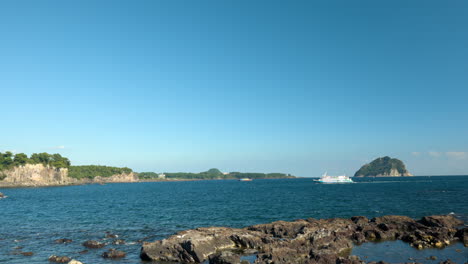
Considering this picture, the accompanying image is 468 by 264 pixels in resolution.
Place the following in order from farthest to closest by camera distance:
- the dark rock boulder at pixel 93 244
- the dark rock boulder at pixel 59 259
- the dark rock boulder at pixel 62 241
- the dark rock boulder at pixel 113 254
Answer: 1. the dark rock boulder at pixel 62 241
2. the dark rock boulder at pixel 93 244
3. the dark rock boulder at pixel 113 254
4. the dark rock boulder at pixel 59 259

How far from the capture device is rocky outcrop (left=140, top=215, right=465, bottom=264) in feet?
87.9

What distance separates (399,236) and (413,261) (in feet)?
34.8

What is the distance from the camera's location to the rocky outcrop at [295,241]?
26781mm

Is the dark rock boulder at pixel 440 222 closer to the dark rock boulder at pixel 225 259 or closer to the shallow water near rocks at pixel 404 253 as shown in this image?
the shallow water near rocks at pixel 404 253

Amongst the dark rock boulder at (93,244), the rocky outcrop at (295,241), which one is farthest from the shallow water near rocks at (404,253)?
the dark rock boulder at (93,244)

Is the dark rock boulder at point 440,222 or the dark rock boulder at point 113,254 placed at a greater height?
the dark rock boulder at point 440,222

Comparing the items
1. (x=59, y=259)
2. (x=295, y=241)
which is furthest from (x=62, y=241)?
(x=295, y=241)

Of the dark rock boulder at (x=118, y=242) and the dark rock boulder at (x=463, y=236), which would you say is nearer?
the dark rock boulder at (x=463, y=236)

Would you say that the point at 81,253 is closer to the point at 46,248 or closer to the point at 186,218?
the point at 46,248

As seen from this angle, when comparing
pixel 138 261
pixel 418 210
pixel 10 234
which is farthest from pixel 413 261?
pixel 10 234

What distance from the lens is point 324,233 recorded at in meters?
33.4

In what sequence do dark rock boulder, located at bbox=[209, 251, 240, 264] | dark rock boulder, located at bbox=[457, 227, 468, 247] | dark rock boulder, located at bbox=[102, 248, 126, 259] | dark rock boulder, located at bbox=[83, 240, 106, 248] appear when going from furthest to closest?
dark rock boulder, located at bbox=[83, 240, 106, 248], dark rock boulder, located at bbox=[457, 227, 468, 247], dark rock boulder, located at bbox=[102, 248, 126, 259], dark rock boulder, located at bbox=[209, 251, 240, 264]

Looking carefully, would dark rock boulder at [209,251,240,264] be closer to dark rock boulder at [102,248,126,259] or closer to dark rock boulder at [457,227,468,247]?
dark rock boulder at [102,248,126,259]

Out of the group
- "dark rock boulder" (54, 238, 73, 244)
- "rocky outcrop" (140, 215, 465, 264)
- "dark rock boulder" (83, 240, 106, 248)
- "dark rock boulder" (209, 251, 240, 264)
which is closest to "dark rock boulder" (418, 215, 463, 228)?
"rocky outcrop" (140, 215, 465, 264)
